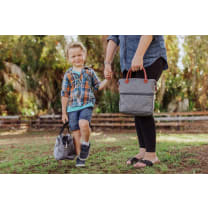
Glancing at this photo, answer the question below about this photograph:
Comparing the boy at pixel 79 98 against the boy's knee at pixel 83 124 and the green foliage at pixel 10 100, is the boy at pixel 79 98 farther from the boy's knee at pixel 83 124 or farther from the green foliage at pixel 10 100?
the green foliage at pixel 10 100

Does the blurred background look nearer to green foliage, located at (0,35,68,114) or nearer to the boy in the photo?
green foliage, located at (0,35,68,114)

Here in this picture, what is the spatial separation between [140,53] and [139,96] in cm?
36

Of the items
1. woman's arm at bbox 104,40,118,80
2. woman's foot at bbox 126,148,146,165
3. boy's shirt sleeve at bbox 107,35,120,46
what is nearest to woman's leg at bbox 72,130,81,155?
woman's foot at bbox 126,148,146,165

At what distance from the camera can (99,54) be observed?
679 cm

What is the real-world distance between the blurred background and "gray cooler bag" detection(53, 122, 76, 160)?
436 centimetres


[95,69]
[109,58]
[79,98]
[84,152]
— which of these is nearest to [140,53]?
[109,58]

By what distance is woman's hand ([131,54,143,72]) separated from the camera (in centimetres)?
189

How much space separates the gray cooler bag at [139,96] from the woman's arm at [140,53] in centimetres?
10

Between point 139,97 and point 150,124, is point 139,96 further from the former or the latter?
point 150,124

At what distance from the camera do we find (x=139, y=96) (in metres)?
1.84
